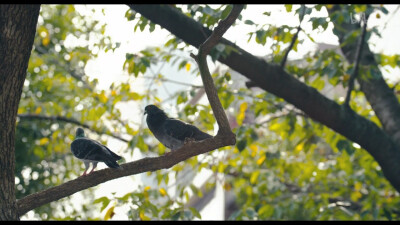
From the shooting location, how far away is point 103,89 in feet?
29.1

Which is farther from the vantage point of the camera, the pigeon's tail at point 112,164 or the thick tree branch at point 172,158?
the pigeon's tail at point 112,164

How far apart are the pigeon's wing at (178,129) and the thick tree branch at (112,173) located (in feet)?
4.22

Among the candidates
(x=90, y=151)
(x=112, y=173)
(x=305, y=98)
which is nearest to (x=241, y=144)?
(x=305, y=98)

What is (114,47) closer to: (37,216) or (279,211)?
(279,211)

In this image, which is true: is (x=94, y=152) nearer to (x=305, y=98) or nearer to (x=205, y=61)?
(x=205, y=61)

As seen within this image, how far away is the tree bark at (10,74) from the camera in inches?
161

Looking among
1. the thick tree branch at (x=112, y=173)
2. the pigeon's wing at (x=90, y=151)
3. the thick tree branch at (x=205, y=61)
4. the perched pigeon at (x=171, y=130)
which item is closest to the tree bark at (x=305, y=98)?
the perched pigeon at (x=171, y=130)

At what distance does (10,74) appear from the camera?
162 inches

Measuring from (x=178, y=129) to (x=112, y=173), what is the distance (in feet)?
5.36

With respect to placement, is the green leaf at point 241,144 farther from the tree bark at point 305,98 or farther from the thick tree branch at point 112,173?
the thick tree branch at point 112,173

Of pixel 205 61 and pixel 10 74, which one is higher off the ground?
pixel 10 74

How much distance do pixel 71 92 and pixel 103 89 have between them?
151cm

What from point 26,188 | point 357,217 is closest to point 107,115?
point 26,188

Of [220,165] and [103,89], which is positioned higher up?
[103,89]
